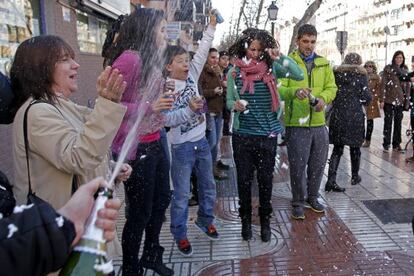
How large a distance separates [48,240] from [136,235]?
2207mm

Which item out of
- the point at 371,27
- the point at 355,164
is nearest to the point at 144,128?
the point at 355,164

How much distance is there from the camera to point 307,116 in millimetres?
4953

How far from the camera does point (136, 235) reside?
3371mm

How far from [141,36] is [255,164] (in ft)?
6.27

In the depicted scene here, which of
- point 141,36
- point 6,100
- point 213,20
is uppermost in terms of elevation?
point 213,20

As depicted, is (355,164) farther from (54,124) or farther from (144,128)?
(54,124)

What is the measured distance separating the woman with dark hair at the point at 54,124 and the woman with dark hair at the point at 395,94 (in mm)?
8095

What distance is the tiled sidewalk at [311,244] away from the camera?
3.83 m

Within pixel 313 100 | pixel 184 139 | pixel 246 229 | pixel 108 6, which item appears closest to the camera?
pixel 184 139

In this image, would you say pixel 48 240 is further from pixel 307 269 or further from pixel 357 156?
pixel 357 156

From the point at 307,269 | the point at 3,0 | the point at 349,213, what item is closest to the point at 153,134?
the point at 307,269

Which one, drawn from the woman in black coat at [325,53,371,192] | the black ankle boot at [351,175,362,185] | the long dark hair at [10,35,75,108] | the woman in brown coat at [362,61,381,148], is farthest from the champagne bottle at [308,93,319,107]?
the woman in brown coat at [362,61,381,148]

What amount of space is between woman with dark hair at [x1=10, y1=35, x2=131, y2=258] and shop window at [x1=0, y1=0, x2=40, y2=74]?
13.6ft

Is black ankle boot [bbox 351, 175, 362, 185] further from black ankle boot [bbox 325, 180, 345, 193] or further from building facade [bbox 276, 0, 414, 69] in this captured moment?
building facade [bbox 276, 0, 414, 69]
